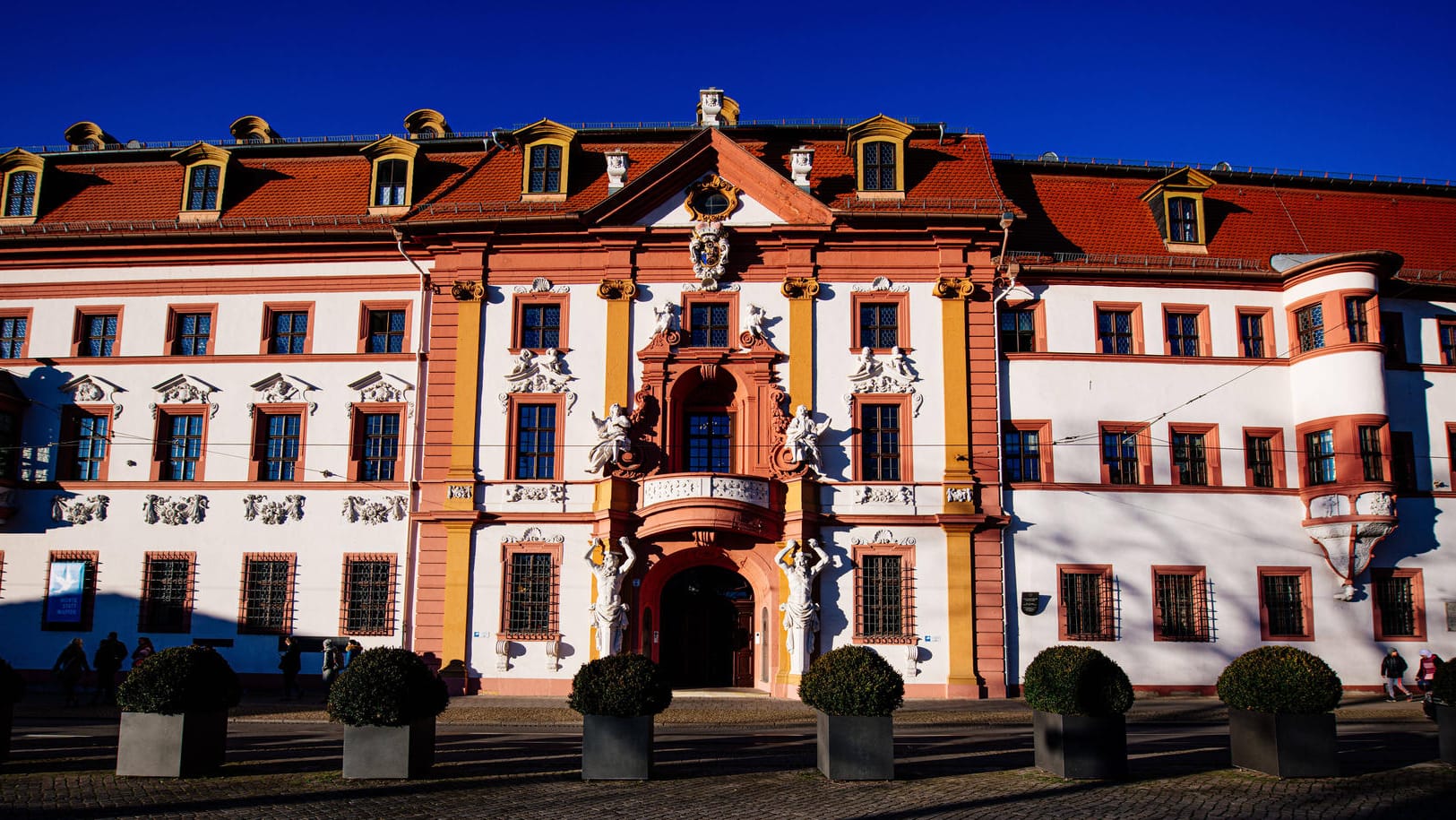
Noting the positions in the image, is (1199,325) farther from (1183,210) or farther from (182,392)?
(182,392)

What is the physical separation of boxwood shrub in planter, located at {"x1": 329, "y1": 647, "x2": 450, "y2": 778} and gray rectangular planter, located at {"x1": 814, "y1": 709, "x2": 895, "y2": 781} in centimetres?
558

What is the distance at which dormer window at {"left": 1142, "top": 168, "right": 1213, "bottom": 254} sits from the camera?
115ft

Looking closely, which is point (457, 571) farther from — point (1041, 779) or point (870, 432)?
point (1041, 779)

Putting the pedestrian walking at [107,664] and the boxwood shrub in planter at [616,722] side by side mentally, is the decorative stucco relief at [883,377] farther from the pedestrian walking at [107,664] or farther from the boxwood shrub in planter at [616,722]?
the pedestrian walking at [107,664]

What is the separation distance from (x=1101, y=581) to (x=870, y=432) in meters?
7.57

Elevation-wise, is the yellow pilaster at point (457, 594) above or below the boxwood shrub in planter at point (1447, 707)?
above

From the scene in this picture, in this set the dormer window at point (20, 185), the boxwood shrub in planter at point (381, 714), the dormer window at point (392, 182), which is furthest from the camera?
the dormer window at point (20, 185)

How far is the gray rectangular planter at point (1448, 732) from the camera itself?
1664cm

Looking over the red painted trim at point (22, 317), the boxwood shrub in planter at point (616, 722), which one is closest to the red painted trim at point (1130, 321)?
Answer: the boxwood shrub in planter at point (616, 722)

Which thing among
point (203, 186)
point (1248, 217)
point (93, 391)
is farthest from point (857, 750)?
point (203, 186)

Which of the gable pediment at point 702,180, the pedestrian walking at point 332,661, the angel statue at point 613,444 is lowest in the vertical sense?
the pedestrian walking at point 332,661

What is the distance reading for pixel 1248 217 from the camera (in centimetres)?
3638

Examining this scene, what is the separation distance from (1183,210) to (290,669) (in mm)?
29309

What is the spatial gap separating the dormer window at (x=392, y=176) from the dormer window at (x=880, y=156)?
13.6 metres
